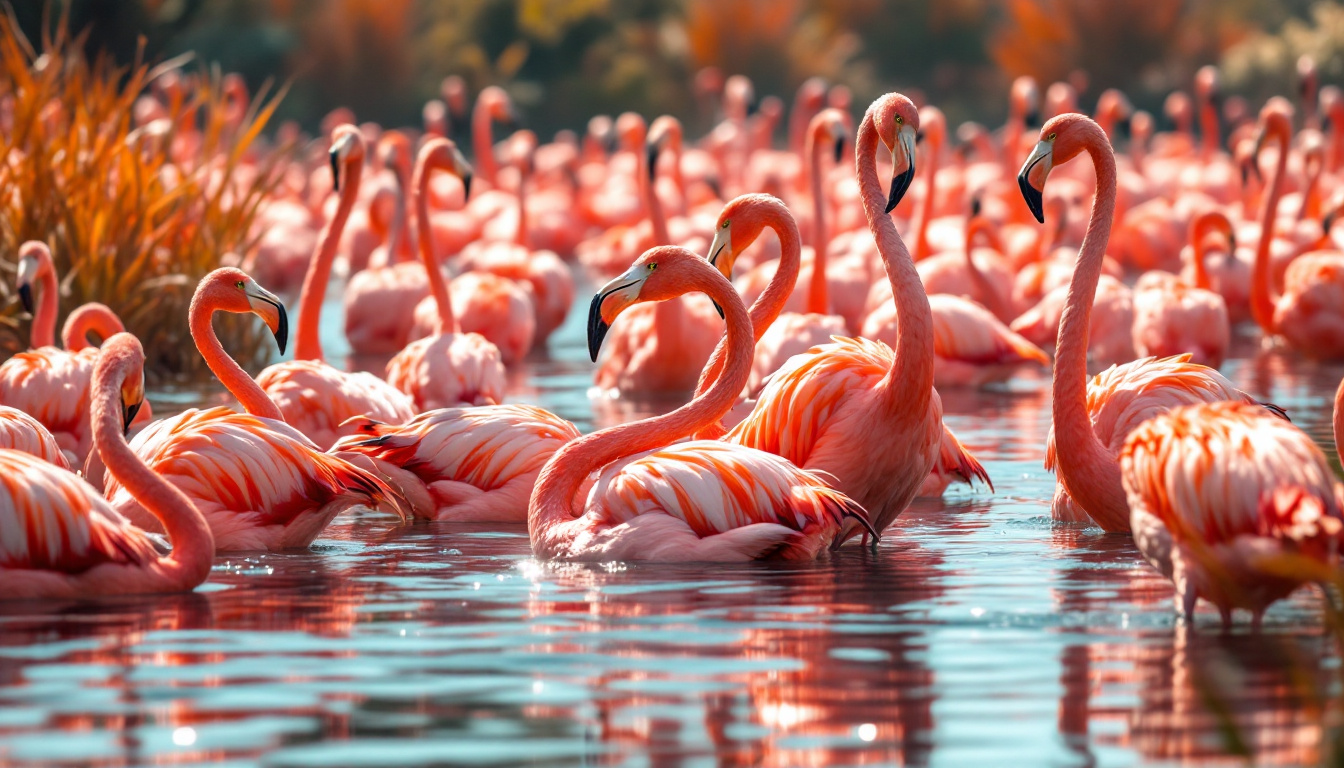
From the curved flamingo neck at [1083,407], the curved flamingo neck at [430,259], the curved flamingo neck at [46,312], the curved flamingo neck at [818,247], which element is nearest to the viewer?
the curved flamingo neck at [1083,407]

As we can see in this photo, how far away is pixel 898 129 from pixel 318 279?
12.4 ft

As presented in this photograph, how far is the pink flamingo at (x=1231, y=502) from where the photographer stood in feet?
18.0

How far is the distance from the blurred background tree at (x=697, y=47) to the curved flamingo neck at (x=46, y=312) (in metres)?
22.5

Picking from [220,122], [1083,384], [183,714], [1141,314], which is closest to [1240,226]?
[1141,314]

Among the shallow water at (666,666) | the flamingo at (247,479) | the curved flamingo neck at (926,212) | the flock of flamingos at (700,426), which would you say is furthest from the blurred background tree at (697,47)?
the shallow water at (666,666)

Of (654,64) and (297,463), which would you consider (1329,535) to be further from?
(654,64)

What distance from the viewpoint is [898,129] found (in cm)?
750

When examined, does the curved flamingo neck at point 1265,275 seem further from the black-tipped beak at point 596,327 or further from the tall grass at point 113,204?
the black-tipped beak at point 596,327

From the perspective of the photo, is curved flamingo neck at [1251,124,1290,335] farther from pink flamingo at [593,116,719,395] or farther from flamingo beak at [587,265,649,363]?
flamingo beak at [587,265,649,363]

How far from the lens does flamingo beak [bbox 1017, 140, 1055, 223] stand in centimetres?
698

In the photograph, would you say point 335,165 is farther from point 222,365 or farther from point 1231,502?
point 1231,502

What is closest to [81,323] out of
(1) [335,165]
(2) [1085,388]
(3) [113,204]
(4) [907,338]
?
(1) [335,165]

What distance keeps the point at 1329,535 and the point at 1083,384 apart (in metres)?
1.72

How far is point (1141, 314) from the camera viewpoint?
1380 centimetres
